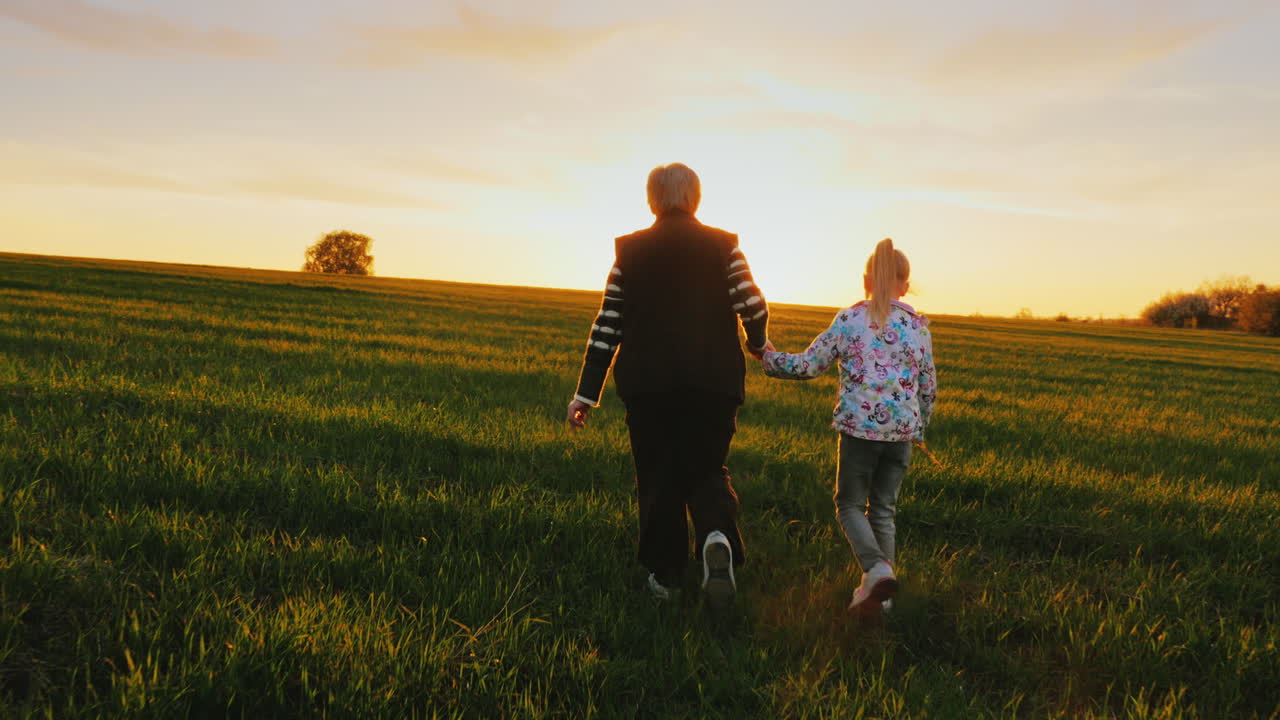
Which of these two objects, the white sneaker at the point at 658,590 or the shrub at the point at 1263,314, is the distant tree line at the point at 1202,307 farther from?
the white sneaker at the point at 658,590

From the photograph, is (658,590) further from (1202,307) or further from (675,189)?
(1202,307)

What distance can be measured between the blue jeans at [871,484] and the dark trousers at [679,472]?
2.14 feet

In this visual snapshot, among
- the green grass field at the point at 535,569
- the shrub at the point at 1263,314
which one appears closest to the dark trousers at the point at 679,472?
the green grass field at the point at 535,569

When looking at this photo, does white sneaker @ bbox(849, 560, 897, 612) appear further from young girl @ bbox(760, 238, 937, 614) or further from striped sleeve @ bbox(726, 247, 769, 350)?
striped sleeve @ bbox(726, 247, 769, 350)

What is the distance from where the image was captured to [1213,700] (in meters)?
2.79

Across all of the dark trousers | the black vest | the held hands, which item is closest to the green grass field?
the dark trousers

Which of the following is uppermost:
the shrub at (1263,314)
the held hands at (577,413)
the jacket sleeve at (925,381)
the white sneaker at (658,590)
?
the shrub at (1263,314)

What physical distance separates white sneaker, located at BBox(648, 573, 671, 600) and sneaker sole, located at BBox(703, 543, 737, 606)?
296 mm

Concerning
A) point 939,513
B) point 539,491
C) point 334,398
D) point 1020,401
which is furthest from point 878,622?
point 1020,401

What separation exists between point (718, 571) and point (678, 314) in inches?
50.9

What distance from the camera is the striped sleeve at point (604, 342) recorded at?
3578 millimetres

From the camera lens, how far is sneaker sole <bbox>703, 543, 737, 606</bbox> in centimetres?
314

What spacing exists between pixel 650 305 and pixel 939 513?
3045mm

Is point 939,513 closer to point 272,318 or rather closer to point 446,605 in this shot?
point 446,605
